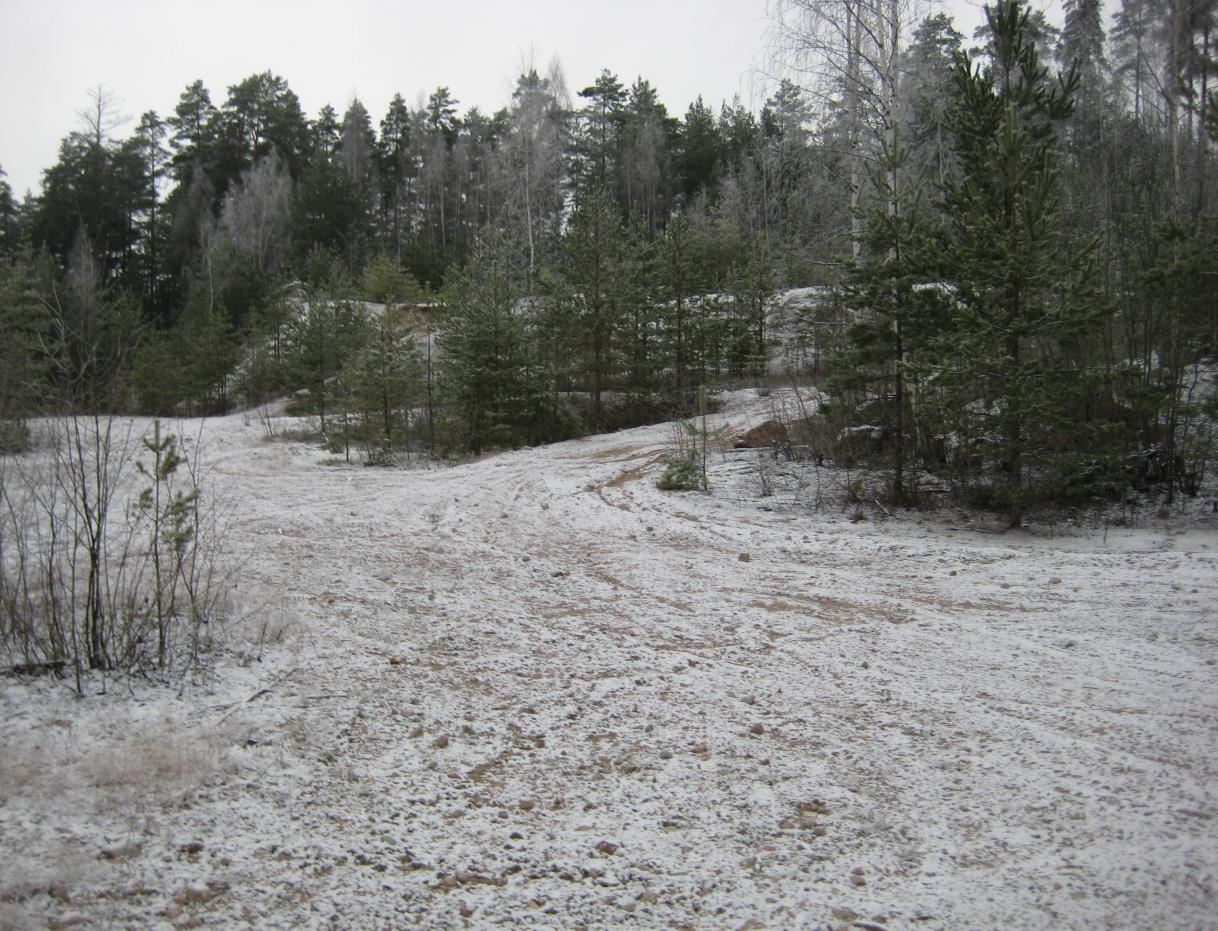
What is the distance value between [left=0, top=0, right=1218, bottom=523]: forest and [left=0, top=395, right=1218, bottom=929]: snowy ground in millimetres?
2152

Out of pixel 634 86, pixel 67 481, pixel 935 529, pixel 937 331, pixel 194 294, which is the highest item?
pixel 634 86

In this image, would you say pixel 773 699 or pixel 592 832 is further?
pixel 773 699

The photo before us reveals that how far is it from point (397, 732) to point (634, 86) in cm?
6129

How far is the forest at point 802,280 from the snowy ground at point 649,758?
2.15m

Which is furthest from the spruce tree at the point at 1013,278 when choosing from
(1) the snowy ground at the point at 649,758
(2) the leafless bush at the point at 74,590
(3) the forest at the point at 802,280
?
(2) the leafless bush at the point at 74,590

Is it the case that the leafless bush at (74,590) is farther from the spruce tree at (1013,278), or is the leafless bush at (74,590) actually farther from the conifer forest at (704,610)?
the spruce tree at (1013,278)

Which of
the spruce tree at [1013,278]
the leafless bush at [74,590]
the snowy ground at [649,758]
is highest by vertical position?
the spruce tree at [1013,278]

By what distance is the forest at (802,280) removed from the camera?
29.0 ft

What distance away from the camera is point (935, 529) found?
944 cm

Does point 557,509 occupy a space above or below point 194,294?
below

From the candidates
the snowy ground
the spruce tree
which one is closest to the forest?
the spruce tree

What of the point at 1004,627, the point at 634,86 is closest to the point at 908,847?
the point at 1004,627

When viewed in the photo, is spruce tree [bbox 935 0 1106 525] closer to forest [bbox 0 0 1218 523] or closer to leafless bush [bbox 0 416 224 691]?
forest [bbox 0 0 1218 523]

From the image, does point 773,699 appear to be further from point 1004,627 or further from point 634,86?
point 634,86
